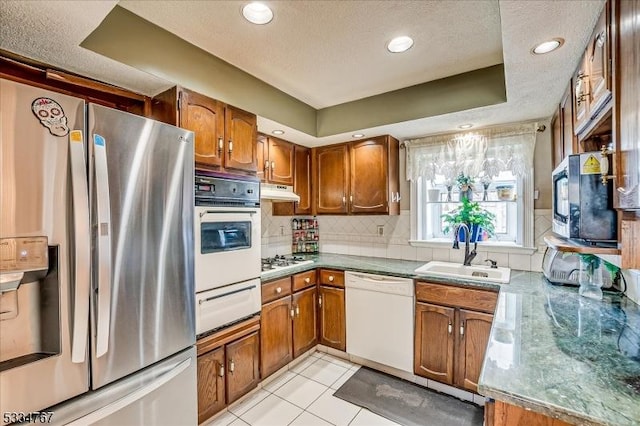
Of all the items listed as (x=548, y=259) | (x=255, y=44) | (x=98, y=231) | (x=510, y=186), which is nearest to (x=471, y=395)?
(x=548, y=259)

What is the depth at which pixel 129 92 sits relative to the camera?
187 cm

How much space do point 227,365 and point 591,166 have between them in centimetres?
225

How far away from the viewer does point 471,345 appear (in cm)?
220

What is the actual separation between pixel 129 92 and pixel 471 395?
3166mm

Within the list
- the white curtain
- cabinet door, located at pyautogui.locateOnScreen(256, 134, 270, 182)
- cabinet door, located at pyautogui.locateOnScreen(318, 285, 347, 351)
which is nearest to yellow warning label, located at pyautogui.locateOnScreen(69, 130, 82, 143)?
cabinet door, located at pyautogui.locateOnScreen(256, 134, 270, 182)

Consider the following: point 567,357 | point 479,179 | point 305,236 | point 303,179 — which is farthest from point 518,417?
point 305,236

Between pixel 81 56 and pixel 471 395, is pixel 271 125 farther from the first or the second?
pixel 471 395

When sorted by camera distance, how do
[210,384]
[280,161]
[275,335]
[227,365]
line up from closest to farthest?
[210,384] → [227,365] → [275,335] → [280,161]

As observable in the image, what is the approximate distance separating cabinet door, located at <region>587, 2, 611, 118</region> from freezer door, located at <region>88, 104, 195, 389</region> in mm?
1870

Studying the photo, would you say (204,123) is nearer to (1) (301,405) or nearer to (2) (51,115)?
(2) (51,115)

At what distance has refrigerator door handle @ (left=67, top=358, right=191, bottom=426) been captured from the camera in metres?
1.20

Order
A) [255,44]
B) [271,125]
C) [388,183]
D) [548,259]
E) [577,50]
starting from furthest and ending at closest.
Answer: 1. [388,183]
2. [271,125]
3. [548,259]
4. [255,44]
5. [577,50]

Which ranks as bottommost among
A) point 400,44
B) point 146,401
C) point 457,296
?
point 146,401

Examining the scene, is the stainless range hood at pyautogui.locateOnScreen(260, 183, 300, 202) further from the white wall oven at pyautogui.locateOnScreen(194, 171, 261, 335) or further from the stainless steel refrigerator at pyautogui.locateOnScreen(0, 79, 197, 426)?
the stainless steel refrigerator at pyautogui.locateOnScreen(0, 79, 197, 426)
